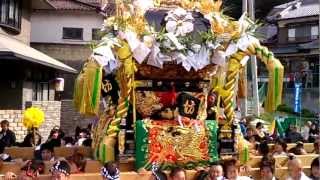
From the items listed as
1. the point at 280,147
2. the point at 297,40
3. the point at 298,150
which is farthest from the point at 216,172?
the point at 297,40

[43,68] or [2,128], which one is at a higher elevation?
[43,68]

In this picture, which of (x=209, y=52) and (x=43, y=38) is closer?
(x=209, y=52)

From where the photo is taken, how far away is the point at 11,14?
21.5 m

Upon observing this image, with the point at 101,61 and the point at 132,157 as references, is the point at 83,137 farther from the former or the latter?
the point at 101,61

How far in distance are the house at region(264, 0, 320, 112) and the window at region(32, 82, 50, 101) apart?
1626 cm

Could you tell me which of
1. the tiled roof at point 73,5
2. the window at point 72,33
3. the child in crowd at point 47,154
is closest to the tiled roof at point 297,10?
the tiled roof at point 73,5

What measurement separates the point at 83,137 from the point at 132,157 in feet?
12.2

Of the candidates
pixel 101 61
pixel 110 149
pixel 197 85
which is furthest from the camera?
pixel 197 85

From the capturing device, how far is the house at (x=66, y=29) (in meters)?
29.8

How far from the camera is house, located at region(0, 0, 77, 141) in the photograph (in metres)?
18.6

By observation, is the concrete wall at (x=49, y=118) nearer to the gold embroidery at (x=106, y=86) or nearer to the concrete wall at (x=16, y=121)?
the concrete wall at (x=16, y=121)

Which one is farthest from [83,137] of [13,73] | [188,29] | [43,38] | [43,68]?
[43,38]

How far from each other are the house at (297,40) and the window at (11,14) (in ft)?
60.0

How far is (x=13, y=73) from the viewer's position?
20.0 meters
